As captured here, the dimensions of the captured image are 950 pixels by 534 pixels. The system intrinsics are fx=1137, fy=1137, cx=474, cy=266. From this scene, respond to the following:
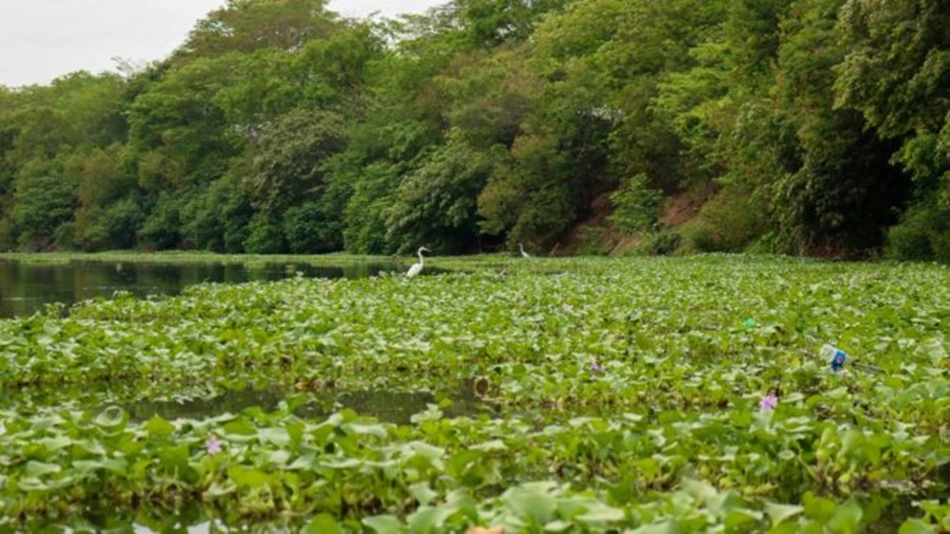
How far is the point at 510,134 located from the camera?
39.5 metres

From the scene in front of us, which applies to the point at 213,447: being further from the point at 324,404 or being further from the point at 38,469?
the point at 324,404

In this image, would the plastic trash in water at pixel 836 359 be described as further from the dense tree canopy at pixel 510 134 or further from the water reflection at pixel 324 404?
the dense tree canopy at pixel 510 134

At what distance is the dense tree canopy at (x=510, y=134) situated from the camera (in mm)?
22844

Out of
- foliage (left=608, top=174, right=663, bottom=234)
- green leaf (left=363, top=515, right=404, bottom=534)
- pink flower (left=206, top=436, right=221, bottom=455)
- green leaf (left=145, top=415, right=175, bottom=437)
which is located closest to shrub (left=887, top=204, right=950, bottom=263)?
foliage (left=608, top=174, right=663, bottom=234)

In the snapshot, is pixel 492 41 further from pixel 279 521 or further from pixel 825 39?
pixel 279 521

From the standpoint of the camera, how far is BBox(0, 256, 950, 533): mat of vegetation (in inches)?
167

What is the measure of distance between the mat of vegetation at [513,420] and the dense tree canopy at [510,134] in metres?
10.3

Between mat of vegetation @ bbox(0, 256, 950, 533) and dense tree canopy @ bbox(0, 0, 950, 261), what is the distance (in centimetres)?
1028

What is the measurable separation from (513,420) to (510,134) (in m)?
34.8

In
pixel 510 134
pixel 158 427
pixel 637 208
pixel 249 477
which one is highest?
pixel 510 134

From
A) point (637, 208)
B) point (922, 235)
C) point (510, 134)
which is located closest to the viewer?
point (922, 235)

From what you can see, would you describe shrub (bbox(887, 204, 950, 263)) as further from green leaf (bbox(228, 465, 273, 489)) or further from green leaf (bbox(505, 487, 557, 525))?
green leaf (bbox(505, 487, 557, 525))

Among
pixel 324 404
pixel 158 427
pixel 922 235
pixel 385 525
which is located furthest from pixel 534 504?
pixel 922 235

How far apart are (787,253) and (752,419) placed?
22.6 metres
